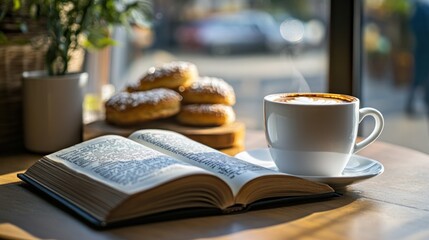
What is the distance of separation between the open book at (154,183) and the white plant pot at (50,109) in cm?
23

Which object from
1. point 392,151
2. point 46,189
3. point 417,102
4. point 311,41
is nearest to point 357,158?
point 392,151

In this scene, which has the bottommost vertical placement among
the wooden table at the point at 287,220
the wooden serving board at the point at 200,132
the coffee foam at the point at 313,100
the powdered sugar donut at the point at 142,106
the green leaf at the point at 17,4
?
the wooden table at the point at 287,220

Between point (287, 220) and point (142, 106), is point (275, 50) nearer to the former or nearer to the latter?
point (142, 106)

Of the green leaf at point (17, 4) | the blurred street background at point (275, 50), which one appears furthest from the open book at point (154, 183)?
the blurred street background at point (275, 50)

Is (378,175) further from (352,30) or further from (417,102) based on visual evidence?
(417,102)

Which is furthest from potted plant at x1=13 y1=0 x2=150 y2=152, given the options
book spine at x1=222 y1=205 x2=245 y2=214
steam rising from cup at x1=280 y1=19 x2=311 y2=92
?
steam rising from cup at x1=280 y1=19 x2=311 y2=92

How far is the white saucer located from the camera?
86 cm

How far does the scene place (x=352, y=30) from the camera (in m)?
1.42

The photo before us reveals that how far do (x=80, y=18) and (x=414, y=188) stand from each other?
2.26 ft

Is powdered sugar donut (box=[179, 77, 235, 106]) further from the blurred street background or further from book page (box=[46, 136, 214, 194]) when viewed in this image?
the blurred street background

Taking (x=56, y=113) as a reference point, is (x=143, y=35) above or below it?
above

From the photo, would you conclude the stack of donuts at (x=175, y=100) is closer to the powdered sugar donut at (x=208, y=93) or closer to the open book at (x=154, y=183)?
the powdered sugar donut at (x=208, y=93)

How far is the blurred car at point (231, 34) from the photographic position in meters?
1.92

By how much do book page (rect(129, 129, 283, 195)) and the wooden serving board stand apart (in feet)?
0.43
